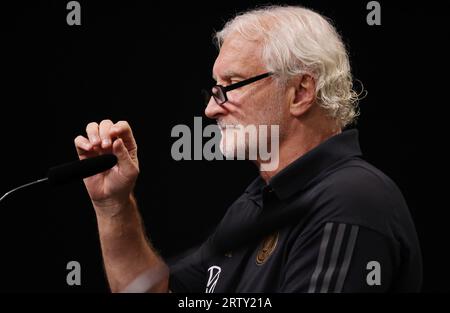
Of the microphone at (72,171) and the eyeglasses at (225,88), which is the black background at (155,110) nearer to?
the eyeglasses at (225,88)

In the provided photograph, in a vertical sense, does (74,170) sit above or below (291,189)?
above

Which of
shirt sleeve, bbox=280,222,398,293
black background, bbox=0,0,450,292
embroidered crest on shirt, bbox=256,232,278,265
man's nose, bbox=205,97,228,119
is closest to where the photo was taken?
shirt sleeve, bbox=280,222,398,293

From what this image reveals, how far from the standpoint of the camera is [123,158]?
5.86 ft

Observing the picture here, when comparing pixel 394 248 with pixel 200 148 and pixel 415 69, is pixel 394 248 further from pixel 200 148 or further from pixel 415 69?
pixel 415 69

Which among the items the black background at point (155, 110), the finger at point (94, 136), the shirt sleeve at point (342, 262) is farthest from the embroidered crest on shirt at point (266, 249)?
the black background at point (155, 110)

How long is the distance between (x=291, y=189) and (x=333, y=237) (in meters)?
0.28

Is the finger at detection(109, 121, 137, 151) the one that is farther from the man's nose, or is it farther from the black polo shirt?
the black polo shirt

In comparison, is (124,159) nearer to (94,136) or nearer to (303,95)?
(94,136)

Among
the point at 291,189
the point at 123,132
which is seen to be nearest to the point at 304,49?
the point at 291,189

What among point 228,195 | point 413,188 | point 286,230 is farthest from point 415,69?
point 286,230

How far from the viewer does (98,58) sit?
3.03 m

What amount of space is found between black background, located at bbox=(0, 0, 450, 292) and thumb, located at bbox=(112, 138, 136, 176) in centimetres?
98

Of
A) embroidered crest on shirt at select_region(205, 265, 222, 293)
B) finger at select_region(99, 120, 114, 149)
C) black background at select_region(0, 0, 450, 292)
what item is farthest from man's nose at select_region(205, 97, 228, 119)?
black background at select_region(0, 0, 450, 292)

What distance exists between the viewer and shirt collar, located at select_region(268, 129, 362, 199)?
171 cm
